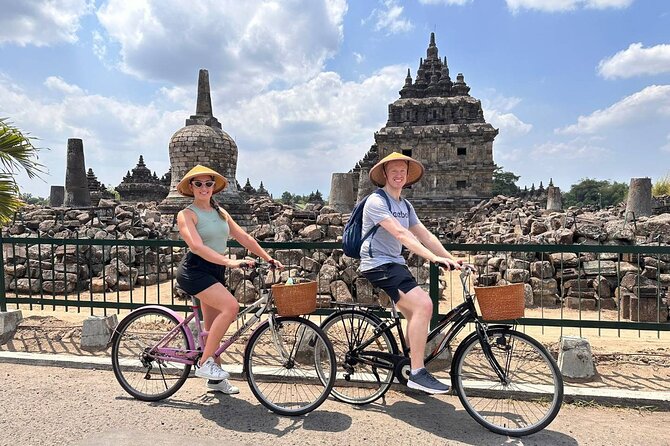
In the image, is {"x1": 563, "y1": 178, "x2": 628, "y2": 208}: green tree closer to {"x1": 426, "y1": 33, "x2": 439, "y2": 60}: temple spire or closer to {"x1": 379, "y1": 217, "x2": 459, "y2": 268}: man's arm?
{"x1": 426, "y1": 33, "x2": 439, "y2": 60}: temple spire

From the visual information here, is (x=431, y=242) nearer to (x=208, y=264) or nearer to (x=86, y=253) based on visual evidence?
(x=208, y=264)

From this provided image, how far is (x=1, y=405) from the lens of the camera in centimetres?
376

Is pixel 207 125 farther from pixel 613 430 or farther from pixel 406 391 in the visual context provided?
pixel 613 430

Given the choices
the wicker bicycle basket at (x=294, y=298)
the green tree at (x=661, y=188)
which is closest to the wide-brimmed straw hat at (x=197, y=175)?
the wicker bicycle basket at (x=294, y=298)

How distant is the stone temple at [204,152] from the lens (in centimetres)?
1870

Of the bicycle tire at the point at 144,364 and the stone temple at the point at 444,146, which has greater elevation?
the stone temple at the point at 444,146

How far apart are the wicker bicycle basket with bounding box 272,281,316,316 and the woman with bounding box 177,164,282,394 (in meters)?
0.34

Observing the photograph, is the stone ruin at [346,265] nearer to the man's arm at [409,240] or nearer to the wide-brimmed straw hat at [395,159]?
the wide-brimmed straw hat at [395,159]

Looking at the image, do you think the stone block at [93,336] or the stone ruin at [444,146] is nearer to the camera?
the stone block at [93,336]

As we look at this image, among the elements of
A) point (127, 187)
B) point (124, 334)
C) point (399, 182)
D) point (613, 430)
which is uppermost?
point (127, 187)

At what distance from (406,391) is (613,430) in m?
1.64

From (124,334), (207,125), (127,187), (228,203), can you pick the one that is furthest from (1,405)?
(127,187)

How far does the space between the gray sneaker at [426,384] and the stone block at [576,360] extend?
5.53 feet

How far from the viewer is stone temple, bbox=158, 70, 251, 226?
18703 millimetres
